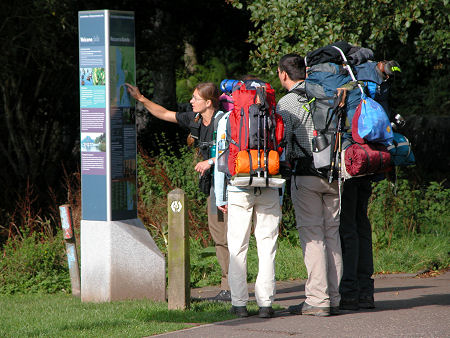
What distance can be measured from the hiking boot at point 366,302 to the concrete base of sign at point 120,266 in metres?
1.93

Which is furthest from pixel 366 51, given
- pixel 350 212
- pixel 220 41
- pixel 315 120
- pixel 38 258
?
pixel 220 41

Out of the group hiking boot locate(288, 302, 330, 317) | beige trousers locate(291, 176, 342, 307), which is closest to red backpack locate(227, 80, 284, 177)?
beige trousers locate(291, 176, 342, 307)

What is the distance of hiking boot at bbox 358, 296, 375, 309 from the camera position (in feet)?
23.6

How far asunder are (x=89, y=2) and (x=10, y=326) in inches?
457

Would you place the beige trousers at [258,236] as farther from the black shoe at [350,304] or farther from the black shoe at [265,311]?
the black shoe at [350,304]

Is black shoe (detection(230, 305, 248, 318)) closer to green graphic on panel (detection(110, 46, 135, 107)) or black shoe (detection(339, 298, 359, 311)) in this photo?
black shoe (detection(339, 298, 359, 311))

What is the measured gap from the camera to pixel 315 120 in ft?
22.1

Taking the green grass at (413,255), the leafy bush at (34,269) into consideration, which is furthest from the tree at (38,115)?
the green grass at (413,255)

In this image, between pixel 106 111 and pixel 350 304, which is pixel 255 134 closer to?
pixel 350 304

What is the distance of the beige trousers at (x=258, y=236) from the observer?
6.67 meters

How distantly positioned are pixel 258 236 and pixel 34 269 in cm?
426

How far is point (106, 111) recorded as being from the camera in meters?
7.87

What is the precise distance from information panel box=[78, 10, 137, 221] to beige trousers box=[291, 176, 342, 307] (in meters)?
1.96

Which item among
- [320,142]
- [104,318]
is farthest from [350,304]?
[104,318]
